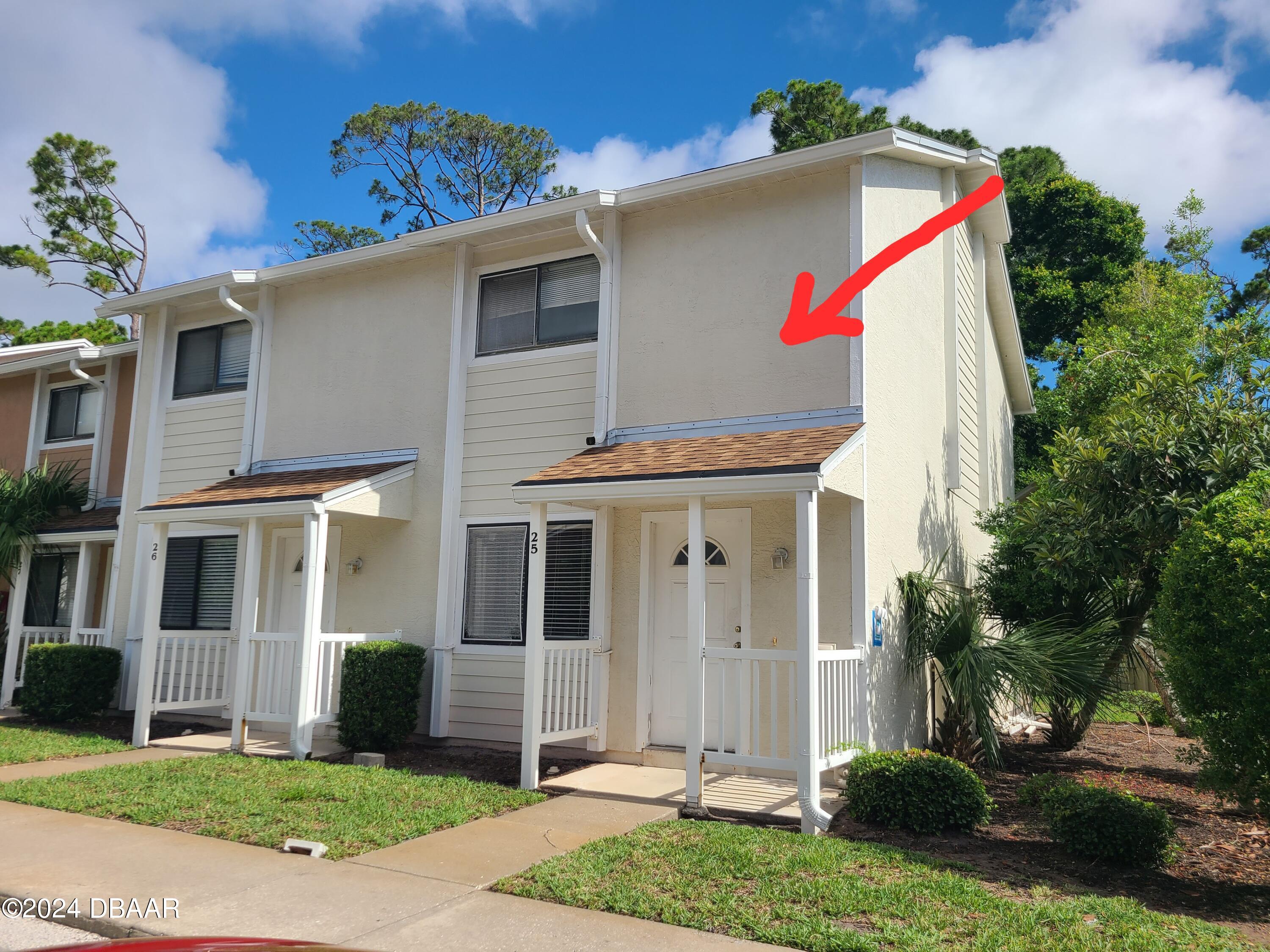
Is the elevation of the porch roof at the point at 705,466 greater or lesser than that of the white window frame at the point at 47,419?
lesser

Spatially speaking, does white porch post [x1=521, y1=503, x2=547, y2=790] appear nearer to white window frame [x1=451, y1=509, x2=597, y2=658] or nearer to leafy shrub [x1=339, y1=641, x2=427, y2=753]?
white window frame [x1=451, y1=509, x2=597, y2=658]

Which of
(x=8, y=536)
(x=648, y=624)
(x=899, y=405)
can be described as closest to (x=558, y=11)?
(x=899, y=405)

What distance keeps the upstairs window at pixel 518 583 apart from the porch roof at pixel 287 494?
117 centimetres

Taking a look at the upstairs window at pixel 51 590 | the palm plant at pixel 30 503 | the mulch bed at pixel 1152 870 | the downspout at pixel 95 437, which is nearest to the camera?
the mulch bed at pixel 1152 870

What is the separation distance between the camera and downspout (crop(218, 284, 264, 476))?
1206cm

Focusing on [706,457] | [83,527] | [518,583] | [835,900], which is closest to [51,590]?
[83,527]

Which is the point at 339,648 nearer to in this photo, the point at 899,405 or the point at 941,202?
the point at 899,405

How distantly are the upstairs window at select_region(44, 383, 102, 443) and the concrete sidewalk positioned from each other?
963 centimetres

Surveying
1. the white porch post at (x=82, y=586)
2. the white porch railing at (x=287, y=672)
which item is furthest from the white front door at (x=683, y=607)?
the white porch post at (x=82, y=586)

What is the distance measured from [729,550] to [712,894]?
14.1 feet

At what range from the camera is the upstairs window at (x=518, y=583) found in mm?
9609

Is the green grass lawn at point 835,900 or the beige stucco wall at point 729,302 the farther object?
the beige stucco wall at point 729,302

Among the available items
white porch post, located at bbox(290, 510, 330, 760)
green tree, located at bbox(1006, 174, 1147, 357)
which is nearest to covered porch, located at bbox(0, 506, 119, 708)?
white porch post, located at bbox(290, 510, 330, 760)

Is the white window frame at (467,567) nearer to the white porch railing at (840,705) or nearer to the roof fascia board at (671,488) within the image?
the roof fascia board at (671,488)
